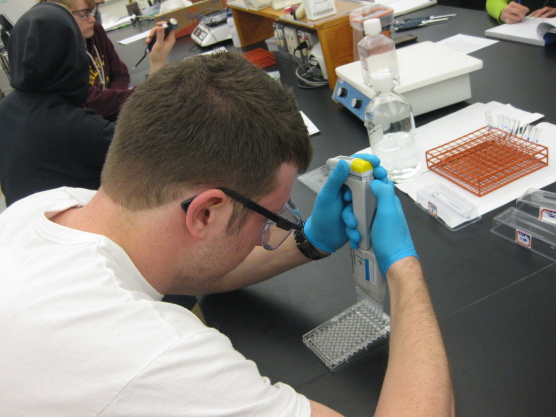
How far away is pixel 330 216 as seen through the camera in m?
0.94

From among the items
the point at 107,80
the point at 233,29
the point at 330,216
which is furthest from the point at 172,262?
the point at 233,29

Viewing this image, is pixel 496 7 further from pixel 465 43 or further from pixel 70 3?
pixel 70 3

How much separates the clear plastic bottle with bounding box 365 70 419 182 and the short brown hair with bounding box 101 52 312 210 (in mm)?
661

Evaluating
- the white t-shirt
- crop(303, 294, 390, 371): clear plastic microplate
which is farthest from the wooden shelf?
the white t-shirt

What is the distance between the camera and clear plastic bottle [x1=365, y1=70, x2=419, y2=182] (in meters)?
1.34

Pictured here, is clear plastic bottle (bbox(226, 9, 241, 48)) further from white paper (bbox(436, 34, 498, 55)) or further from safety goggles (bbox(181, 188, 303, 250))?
safety goggles (bbox(181, 188, 303, 250))

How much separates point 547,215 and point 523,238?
2.9 inches

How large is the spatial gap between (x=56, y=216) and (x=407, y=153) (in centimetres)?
95

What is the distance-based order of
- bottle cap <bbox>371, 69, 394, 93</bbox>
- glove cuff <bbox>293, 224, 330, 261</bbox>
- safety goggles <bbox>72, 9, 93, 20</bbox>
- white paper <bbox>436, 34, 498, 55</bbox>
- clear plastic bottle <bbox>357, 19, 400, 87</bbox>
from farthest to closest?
1. safety goggles <bbox>72, 9, 93, 20</bbox>
2. white paper <bbox>436, 34, 498, 55</bbox>
3. clear plastic bottle <bbox>357, 19, 400, 87</bbox>
4. bottle cap <bbox>371, 69, 394, 93</bbox>
5. glove cuff <bbox>293, 224, 330, 261</bbox>

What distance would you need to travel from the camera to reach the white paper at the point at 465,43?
191 centimetres

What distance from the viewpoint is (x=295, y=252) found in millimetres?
1035

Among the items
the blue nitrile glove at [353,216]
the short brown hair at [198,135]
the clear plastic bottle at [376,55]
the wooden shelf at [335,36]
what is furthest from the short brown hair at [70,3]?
the blue nitrile glove at [353,216]

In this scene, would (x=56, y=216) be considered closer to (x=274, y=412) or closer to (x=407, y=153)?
→ (x=274, y=412)

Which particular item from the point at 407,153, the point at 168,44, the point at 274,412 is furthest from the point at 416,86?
the point at 168,44
